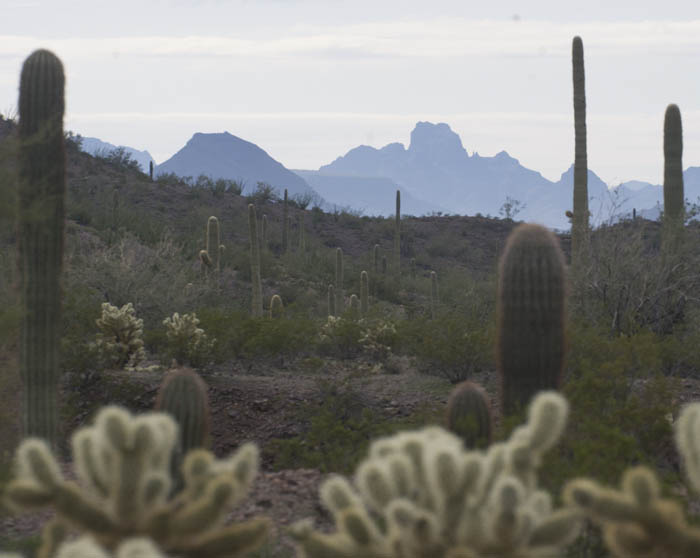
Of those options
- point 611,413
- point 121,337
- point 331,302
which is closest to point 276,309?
point 331,302

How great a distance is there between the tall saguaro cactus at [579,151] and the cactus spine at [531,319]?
785 cm

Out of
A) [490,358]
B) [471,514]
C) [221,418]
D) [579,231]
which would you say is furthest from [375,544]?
[579,231]

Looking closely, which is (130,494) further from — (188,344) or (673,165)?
(673,165)

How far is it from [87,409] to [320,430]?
3.38 meters

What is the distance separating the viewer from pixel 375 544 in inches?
132

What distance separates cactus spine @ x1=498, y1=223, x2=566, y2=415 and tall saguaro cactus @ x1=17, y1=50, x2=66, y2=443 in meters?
3.83

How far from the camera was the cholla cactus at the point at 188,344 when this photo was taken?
12.8m

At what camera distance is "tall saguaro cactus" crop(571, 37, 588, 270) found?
50.8ft

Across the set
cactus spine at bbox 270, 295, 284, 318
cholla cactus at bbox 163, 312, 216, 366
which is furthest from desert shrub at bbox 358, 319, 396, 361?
cactus spine at bbox 270, 295, 284, 318

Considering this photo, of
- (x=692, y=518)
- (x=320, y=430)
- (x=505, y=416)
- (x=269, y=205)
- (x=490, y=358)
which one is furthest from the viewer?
(x=269, y=205)

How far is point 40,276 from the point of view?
8.19 metres

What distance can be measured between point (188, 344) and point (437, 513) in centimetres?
977

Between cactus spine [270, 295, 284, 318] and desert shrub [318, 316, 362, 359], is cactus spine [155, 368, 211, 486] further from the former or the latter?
cactus spine [270, 295, 284, 318]

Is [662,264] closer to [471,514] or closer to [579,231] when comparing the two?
[579,231]
